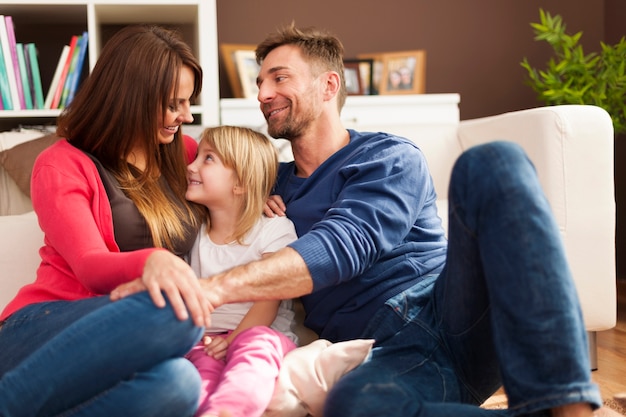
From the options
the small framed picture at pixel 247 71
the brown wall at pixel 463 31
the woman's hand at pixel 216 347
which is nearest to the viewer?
the woman's hand at pixel 216 347

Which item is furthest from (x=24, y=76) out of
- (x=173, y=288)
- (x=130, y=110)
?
(x=173, y=288)

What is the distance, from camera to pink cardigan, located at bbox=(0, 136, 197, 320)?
1.42 meters

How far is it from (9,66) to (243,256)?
1564mm

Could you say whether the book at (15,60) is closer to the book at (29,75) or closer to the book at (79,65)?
the book at (29,75)

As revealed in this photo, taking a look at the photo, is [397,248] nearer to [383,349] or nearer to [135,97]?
[383,349]

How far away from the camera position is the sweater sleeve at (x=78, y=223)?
1.37 meters

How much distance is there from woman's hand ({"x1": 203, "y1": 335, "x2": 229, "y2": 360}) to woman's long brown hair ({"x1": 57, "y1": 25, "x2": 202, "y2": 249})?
0.75 ft

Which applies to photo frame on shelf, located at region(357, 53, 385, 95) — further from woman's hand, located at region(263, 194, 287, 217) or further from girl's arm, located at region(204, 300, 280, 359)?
girl's arm, located at region(204, 300, 280, 359)

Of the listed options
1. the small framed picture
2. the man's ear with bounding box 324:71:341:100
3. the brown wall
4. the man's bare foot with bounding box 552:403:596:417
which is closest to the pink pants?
the man's bare foot with bounding box 552:403:596:417

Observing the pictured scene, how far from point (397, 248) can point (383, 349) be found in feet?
0.85

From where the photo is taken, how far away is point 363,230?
1515 mm

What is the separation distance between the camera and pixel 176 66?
173 centimetres

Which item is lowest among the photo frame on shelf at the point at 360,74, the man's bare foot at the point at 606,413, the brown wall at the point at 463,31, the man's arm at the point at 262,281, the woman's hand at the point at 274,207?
the man's bare foot at the point at 606,413

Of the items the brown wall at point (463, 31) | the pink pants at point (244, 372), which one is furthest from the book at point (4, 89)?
the pink pants at point (244, 372)
